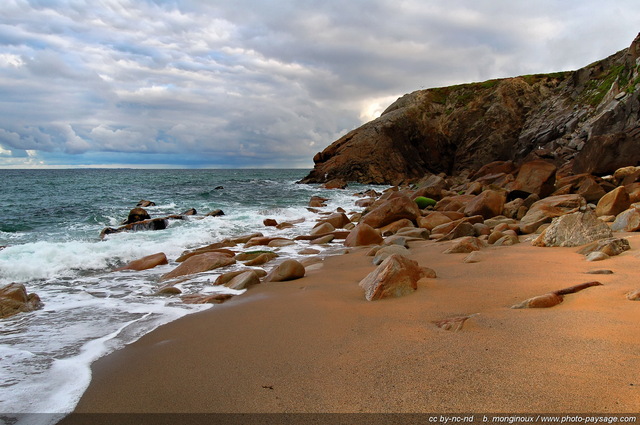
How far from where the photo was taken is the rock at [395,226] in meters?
11.2

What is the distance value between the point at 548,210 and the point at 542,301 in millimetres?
6770

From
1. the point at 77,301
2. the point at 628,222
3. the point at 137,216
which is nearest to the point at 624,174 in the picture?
the point at 628,222

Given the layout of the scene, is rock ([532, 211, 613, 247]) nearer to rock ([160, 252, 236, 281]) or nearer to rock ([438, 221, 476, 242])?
rock ([438, 221, 476, 242])

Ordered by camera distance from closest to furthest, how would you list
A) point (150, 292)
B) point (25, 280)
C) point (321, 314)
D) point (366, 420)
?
point (366, 420), point (321, 314), point (150, 292), point (25, 280)

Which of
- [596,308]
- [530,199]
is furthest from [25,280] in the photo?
[530,199]

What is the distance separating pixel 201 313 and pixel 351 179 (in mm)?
40890

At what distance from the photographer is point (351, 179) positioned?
45156 mm

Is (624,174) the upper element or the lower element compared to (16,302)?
upper

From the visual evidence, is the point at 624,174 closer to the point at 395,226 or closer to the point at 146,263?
the point at 395,226

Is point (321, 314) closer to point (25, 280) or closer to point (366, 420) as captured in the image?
point (366, 420)

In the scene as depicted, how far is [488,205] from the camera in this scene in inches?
449

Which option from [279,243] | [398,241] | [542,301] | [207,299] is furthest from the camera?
[279,243]

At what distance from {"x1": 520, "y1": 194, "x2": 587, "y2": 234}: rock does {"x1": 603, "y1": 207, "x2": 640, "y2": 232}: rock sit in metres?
1.60

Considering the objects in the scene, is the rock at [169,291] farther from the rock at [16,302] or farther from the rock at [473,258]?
the rock at [473,258]
